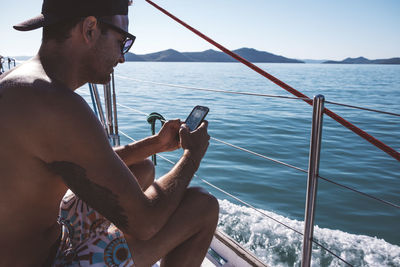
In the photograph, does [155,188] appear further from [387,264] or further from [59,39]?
[387,264]

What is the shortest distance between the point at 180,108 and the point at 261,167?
4555 millimetres

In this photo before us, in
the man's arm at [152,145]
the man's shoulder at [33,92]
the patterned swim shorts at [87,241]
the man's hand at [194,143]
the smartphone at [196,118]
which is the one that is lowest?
the patterned swim shorts at [87,241]

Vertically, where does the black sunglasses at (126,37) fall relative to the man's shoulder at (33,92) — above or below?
above

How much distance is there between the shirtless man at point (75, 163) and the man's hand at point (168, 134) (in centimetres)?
30

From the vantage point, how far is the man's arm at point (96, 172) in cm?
72

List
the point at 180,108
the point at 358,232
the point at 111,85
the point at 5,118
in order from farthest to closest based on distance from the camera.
→ the point at 180,108, the point at 358,232, the point at 111,85, the point at 5,118

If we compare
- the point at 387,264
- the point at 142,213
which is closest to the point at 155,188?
the point at 142,213

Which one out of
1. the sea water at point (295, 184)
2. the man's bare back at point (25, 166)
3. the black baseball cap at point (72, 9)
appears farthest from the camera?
the sea water at point (295, 184)

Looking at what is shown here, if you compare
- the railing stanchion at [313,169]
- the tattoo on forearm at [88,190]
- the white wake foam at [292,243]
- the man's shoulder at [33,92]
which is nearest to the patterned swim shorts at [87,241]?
the tattoo on forearm at [88,190]

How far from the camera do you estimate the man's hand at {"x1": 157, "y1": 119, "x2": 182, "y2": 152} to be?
1365 millimetres

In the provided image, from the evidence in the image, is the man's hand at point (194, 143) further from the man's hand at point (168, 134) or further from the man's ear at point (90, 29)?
the man's ear at point (90, 29)

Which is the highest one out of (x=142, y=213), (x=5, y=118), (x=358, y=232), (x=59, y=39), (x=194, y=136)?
(x=59, y=39)

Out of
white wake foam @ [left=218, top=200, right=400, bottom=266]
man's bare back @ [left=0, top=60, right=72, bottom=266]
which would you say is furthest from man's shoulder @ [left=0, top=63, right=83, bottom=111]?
white wake foam @ [left=218, top=200, right=400, bottom=266]

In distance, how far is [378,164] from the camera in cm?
503
